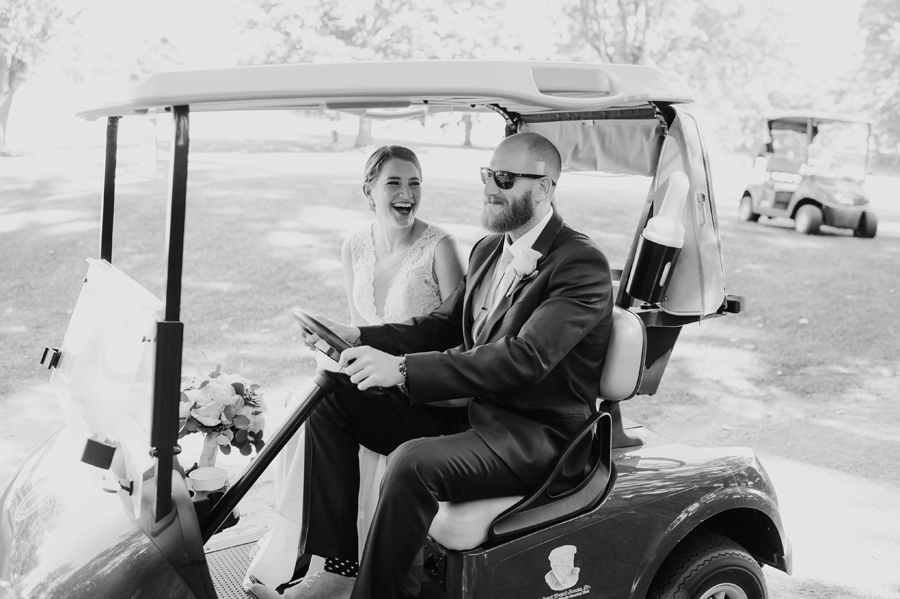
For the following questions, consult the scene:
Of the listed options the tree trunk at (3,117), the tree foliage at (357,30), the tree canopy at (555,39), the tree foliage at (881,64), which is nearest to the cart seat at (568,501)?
the tree canopy at (555,39)

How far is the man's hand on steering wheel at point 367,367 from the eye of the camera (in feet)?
6.95

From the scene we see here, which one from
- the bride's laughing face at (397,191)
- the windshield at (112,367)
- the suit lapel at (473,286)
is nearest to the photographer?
the windshield at (112,367)

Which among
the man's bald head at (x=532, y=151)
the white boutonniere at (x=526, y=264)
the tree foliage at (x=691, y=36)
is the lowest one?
the white boutonniere at (x=526, y=264)

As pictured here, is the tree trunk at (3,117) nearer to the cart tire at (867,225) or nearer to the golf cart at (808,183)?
the golf cart at (808,183)

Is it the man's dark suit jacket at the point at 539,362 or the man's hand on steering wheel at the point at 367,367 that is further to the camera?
the man's dark suit jacket at the point at 539,362

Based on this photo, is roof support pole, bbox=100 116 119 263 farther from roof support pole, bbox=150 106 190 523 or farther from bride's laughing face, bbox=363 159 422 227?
bride's laughing face, bbox=363 159 422 227

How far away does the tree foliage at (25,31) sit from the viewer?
13664mm

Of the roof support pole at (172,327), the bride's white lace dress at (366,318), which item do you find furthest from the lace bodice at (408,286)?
the roof support pole at (172,327)

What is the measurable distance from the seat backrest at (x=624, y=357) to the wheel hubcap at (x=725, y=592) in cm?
62

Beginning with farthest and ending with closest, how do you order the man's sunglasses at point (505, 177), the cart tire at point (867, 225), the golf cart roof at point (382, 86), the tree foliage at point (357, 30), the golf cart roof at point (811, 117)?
the tree foliage at point (357, 30) → the golf cart roof at point (811, 117) → the cart tire at point (867, 225) → the man's sunglasses at point (505, 177) → the golf cart roof at point (382, 86)

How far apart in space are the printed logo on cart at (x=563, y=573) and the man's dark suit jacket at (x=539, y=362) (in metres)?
0.21

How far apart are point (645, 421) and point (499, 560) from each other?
3.55 m

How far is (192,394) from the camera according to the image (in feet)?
8.79

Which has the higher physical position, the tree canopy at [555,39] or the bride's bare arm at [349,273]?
the tree canopy at [555,39]
